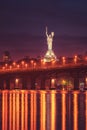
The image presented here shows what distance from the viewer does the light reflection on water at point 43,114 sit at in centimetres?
6062

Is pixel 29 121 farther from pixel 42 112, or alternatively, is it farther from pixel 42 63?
pixel 42 63

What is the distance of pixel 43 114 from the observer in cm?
6838

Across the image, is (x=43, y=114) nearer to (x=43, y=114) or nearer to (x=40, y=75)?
(x=43, y=114)

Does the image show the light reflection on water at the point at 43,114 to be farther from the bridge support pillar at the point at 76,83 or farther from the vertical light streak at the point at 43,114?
the bridge support pillar at the point at 76,83

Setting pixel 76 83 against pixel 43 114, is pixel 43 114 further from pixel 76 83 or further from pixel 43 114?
pixel 76 83

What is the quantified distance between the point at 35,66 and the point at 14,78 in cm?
1224

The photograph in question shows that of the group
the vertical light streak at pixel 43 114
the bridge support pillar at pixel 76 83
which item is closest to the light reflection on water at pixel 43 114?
the vertical light streak at pixel 43 114

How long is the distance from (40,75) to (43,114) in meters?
45.2

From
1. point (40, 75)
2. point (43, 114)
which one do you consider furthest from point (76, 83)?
point (43, 114)

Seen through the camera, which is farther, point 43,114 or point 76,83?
point 76,83

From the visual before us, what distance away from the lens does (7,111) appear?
240 ft

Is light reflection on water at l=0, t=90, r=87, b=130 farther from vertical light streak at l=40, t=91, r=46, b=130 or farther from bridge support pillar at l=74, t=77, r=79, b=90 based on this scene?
bridge support pillar at l=74, t=77, r=79, b=90

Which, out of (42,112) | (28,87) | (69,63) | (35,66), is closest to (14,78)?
(28,87)

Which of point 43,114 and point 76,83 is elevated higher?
point 76,83
